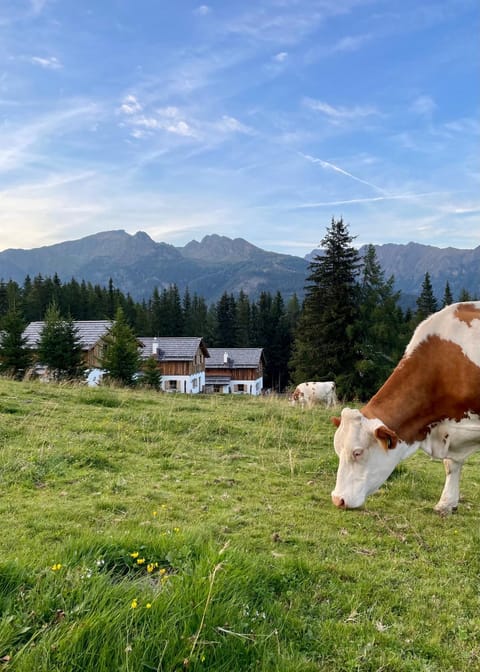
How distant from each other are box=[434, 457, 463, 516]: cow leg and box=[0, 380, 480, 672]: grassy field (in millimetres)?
159

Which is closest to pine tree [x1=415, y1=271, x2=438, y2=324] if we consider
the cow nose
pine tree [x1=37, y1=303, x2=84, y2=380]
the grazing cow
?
pine tree [x1=37, y1=303, x2=84, y2=380]

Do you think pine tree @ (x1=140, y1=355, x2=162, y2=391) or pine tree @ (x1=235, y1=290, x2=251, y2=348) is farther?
pine tree @ (x1=235, y1=290, x2=251, y2=348)

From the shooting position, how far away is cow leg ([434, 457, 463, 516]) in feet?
17.9

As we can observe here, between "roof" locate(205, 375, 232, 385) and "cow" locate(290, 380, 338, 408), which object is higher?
"cow" locate(290, 380, 338, 408)

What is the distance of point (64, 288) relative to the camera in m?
86.4

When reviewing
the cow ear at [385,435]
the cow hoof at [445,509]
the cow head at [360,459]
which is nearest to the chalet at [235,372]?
the cow hoof at [445,509]

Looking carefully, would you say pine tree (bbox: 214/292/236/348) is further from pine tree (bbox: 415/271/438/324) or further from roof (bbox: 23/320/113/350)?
roof (bbox: 23/320/113/350)

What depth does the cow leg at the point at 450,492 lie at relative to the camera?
547cm

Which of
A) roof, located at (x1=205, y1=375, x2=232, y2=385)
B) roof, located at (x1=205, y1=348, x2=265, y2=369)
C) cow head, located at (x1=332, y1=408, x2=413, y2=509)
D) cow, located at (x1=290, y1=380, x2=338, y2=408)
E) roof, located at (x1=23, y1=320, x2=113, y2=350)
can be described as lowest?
roof, located at (x1=205, y1=375, x2=232, y2=385)

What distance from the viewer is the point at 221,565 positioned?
10.0ft

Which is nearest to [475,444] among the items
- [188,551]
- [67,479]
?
[188,551]

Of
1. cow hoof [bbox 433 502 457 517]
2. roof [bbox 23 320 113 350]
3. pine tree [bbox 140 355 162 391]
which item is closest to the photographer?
cow hoof [bbox 433 502 457 517]

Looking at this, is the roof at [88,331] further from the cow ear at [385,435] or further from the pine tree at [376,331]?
the cow ear at [385,435]

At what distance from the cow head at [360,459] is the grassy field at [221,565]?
0.27m
